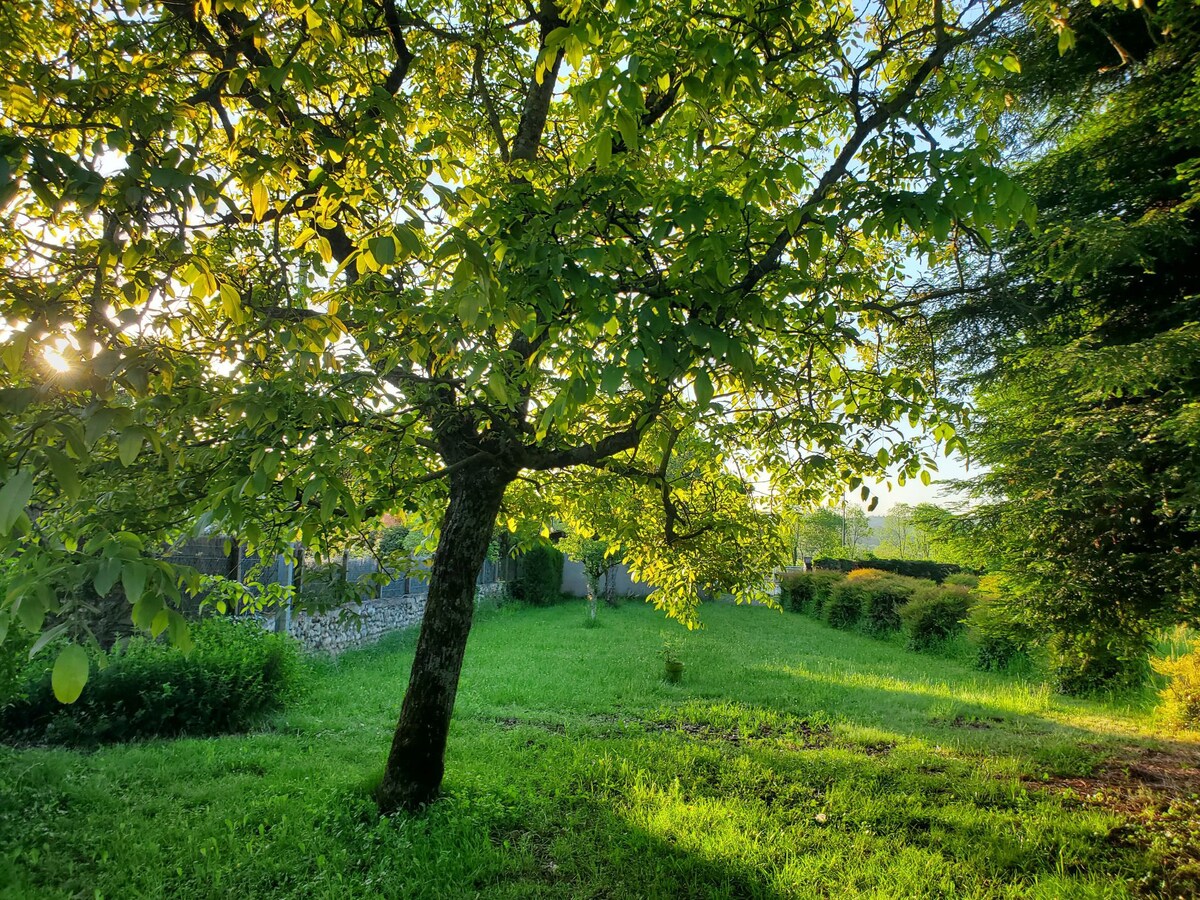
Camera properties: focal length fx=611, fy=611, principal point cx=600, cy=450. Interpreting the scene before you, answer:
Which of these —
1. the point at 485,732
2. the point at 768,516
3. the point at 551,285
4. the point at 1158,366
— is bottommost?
the point at 485,732

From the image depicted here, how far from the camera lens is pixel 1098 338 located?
6059 millimetres

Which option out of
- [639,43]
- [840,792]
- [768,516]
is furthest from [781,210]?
[840,792]

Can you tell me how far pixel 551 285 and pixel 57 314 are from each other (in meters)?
1.51

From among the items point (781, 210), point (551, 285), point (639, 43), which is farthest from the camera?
point (781, 210)

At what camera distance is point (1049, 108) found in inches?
274

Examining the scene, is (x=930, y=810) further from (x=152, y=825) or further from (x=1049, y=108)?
(x=1049, y=108)

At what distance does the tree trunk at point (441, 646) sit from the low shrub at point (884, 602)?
14758 millimetres

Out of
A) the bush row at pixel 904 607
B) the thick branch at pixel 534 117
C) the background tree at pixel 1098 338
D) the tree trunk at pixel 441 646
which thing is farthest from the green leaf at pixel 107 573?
the bush row at pixel 904 607

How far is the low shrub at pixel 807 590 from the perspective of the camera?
21062 mm

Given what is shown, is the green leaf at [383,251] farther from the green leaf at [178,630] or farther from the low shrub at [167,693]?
the low shrub at [167,693]

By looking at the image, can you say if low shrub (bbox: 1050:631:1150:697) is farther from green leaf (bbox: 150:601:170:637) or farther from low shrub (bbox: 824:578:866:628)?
green leaf (bbox: 150:601:170:637)

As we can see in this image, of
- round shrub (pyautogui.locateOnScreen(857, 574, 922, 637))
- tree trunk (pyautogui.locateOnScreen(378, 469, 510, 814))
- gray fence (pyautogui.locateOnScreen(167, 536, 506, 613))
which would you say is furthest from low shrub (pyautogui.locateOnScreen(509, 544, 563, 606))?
tree trunk (pyautogui.locateOnScreen(378, 469, 510, 814))

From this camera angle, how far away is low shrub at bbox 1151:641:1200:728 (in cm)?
752

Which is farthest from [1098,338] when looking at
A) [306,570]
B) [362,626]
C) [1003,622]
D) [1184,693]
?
[362,626]
